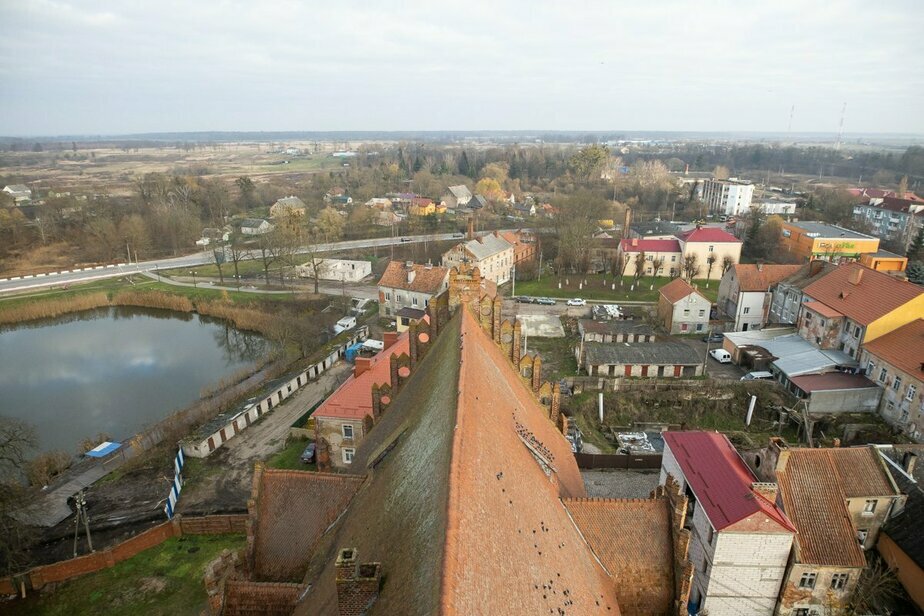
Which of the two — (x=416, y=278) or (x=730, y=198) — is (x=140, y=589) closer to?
(x=416, y=278)

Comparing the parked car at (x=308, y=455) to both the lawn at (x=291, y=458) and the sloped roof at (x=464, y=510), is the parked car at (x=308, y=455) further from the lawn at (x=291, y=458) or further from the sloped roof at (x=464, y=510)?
the sloped roof at (x=464, y=510)

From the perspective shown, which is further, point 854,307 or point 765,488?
point 854,307

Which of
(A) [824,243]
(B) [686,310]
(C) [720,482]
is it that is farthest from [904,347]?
(A) [824,243]

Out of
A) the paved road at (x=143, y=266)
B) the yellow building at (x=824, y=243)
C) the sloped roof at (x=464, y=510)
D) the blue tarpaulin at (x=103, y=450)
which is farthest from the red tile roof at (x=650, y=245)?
the blue tarpaulin at (x=103, y=450)

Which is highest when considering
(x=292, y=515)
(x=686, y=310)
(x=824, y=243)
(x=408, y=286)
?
(x=292, y=515)

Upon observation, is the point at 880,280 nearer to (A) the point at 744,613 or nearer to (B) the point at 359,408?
(A) the point at 744,613

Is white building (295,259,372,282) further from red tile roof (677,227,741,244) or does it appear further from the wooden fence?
the wooden fence
